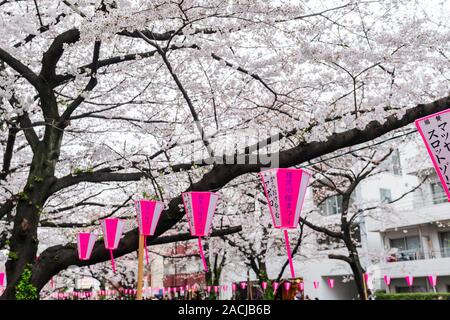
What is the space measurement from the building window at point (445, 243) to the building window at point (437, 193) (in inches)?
73.4

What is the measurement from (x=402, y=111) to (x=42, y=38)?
6.44 meters

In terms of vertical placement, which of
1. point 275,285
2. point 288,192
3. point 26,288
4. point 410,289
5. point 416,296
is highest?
point 288,192

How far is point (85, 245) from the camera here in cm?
729

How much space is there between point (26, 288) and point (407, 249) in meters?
24.1

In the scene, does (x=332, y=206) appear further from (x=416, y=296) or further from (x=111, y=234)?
(x=111, y=234)

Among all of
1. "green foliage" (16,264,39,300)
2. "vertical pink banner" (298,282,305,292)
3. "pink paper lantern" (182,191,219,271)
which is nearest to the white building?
"vertical pink banner" (298,282,305,292)

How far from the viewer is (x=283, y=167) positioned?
590 centimetres

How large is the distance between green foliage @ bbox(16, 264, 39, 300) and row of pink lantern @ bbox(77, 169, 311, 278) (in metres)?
0.84

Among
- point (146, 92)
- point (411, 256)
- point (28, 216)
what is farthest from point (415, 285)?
point (28, 216)

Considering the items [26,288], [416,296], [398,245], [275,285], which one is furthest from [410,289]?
[26,288]

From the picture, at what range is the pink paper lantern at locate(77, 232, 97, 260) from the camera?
7.20 metres

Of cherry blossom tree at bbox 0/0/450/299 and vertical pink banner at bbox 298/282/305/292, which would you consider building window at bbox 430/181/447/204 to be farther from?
cherry blossom tree at bbox 0/0/450/299

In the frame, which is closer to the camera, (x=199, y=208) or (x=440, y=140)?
(x=440, y=140)
